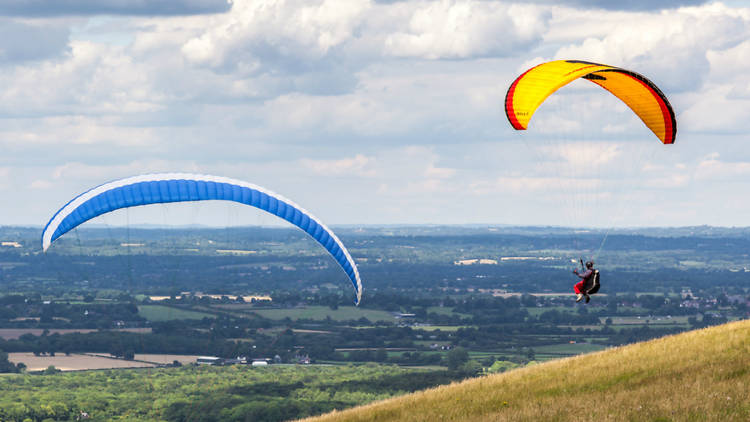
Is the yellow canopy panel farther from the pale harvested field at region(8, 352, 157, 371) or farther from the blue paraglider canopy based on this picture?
the pale harvested field at region(8, 352, 157, 371)

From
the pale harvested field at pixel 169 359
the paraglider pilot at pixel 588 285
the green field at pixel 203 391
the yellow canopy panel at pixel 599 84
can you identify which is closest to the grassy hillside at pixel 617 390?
the paraglider pilot at pixel 588 285

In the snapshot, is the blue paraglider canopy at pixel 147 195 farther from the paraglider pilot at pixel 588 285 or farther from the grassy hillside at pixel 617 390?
the paraglider pilot at pixel 588 285

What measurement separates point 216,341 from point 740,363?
15568cm

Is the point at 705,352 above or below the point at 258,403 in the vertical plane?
above

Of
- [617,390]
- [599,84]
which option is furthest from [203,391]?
[617,390]

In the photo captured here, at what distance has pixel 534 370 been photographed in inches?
1422

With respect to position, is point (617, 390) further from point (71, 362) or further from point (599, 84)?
point (71, 362)

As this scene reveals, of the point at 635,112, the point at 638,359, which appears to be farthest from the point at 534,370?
the point at 635,112

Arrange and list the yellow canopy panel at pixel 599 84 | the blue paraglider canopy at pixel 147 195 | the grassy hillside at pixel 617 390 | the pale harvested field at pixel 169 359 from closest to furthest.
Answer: the grassy hillside at pixel 617 390, the yellow canopy panel at pixel 599 84, the blue paraglider canopy at pixel 147 195, the pale harvested field at pixel 169 359

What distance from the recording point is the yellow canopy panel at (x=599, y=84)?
34.4m

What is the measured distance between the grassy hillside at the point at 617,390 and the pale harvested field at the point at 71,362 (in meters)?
129

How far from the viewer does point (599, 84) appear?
3806 centimetres

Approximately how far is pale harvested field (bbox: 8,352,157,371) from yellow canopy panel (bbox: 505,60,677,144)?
12928 centimetres

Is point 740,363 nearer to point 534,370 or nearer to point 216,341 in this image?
point 534,370
